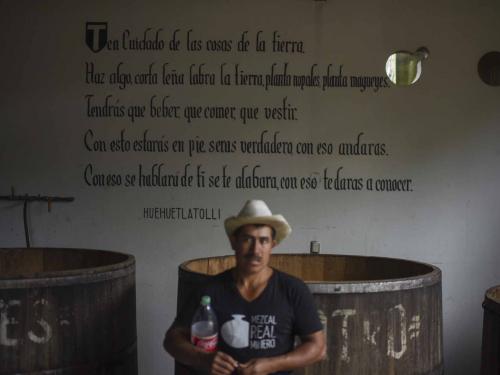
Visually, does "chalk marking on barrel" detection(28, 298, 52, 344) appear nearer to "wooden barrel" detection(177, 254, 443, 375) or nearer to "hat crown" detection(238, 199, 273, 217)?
"wooden barrel" detection(177, 254, 443, 375)

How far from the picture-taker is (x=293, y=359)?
2754 mm

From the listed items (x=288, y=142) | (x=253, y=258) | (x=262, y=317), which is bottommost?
(x=262, y=317)

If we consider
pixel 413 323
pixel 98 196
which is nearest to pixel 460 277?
pixel 413 323

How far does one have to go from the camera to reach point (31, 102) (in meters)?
5.42

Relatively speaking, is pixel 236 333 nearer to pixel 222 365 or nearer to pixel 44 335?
pixel 222 365

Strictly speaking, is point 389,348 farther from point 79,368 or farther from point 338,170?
point 338,170

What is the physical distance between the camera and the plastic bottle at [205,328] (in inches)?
107

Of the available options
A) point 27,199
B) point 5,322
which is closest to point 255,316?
point 5,322

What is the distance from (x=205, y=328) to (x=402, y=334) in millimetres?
993

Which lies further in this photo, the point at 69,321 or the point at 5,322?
the point at 69,321

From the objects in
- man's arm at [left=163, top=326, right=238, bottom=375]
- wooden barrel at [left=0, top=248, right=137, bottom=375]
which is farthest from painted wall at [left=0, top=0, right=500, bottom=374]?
man's arm at [left=163, top=326, right=238, bottom=375]

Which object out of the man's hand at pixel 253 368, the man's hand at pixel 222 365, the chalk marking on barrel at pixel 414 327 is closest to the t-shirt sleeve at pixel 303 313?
the man's hand at pixel 253 368

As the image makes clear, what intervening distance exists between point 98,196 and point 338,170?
5.80 ft

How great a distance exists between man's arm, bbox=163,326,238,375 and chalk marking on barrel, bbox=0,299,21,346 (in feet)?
2.81
